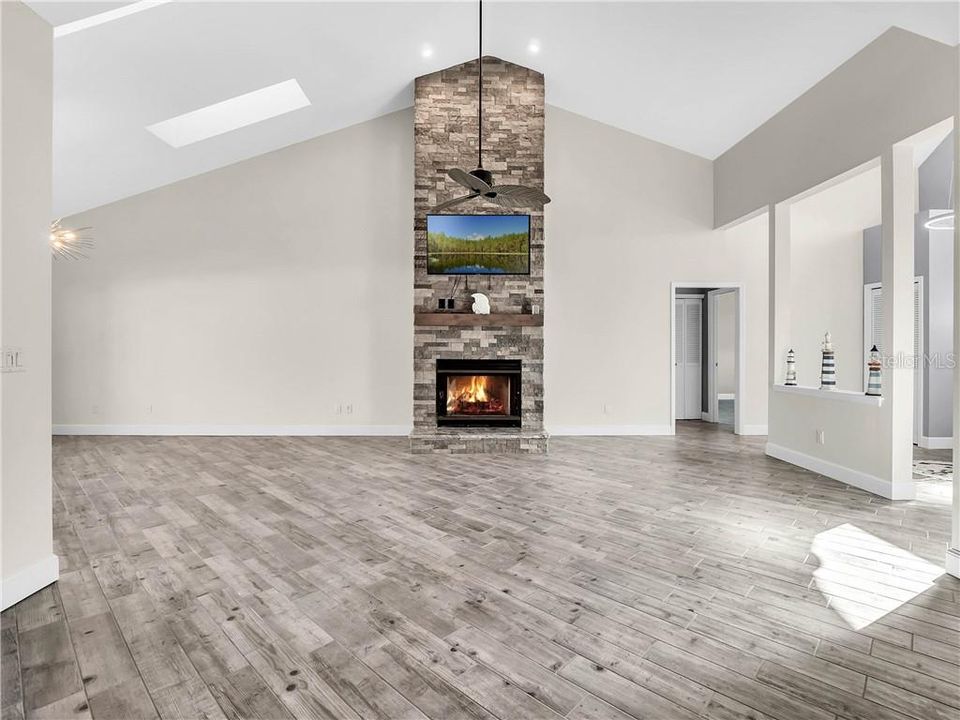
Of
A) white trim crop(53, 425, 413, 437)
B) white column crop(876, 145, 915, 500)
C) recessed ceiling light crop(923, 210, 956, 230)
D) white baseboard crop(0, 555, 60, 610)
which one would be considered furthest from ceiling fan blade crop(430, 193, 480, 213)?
recessed ceiling light crop(923, 210, 956, 230)

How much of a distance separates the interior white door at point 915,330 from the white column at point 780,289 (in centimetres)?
97

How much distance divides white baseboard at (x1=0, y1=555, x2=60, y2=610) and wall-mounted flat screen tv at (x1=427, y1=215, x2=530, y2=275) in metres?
4.33

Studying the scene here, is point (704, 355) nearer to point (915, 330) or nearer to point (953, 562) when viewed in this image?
point (915, 330)

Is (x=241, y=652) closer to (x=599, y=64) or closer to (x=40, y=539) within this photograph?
(x=40, y=539)

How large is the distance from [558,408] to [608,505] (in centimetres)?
294

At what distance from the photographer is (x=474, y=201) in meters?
5.77

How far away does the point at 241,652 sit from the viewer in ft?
5.88

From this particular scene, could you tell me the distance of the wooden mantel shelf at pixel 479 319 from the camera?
5629 mm

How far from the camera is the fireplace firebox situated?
5.82 meters

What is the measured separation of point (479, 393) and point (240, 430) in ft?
11.1

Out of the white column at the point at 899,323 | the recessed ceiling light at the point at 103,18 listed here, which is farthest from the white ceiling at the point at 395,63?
the white column at the point at 899,323

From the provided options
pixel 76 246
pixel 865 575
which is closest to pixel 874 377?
pixel 865 575

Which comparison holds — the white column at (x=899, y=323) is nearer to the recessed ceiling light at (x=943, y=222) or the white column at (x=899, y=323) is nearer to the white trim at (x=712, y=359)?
the recessed ceiling light at (x=943, y=222)

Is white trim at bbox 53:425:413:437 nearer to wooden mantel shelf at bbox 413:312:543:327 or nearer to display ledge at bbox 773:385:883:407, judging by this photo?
wooden mantel shelf at bbox 413:312:543:327
